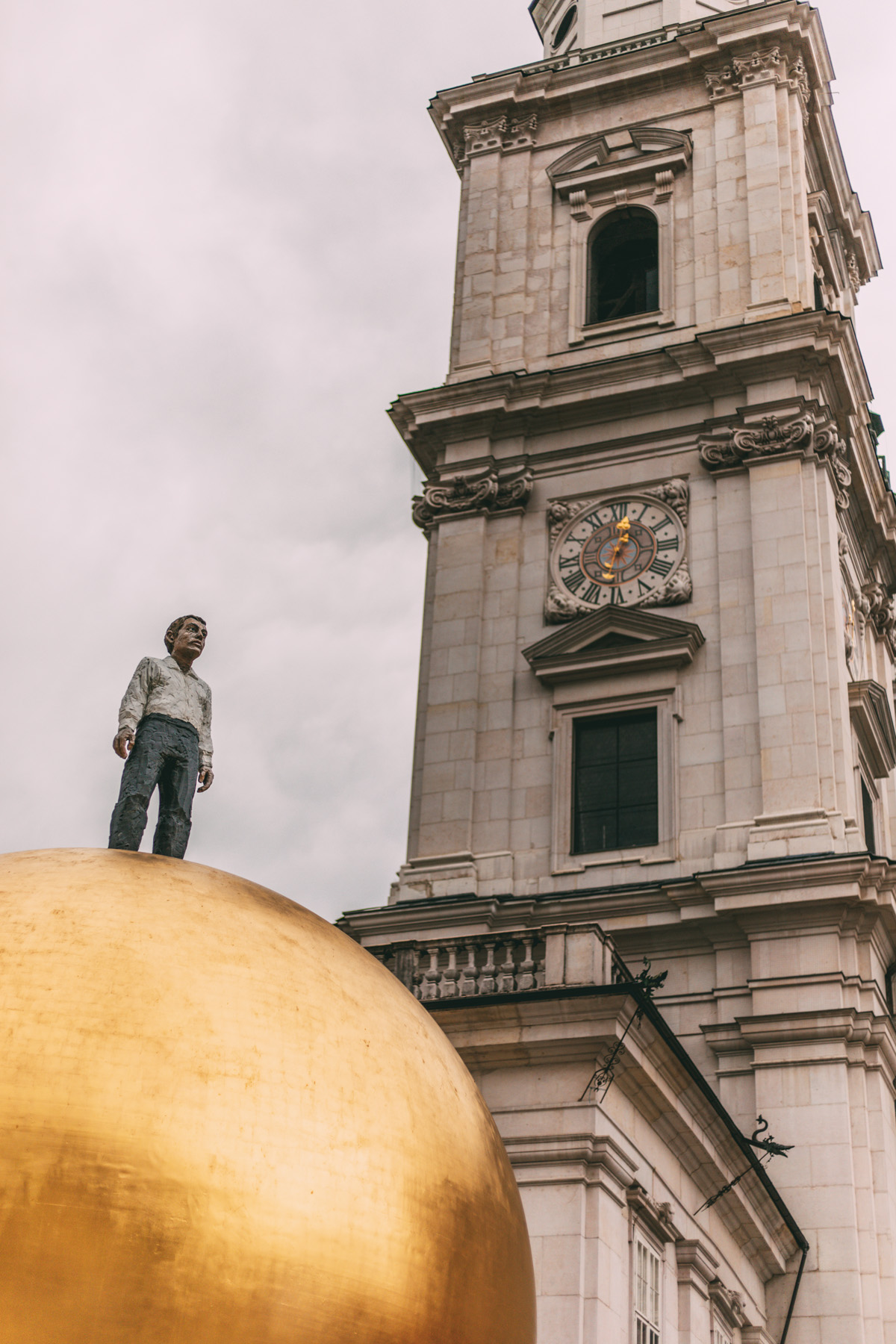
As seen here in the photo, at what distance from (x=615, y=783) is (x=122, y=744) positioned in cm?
1823

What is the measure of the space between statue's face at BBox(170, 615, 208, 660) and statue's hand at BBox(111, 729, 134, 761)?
0.74 metres

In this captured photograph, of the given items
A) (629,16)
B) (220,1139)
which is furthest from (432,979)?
(629,16)

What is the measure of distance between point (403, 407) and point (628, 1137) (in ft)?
67.8

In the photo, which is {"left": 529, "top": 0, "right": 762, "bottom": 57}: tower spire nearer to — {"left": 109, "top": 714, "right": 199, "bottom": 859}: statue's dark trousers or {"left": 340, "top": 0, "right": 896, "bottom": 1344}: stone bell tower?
{"left": 340, "top": 0, "right": 896, "bottom": 1344}: stone bell tower

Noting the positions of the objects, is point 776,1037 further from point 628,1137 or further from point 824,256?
point 824,256

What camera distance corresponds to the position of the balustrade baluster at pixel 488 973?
16.9 metres

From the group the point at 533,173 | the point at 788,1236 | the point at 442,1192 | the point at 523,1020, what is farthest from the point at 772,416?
the point at 442,1192

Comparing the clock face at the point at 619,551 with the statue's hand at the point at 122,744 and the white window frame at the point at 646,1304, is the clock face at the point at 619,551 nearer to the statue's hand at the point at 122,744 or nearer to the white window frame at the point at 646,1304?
the white window frame at the point at 646,1304

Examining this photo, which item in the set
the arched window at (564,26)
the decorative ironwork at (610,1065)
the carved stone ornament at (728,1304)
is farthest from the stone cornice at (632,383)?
the decorative ironwork at (610,1065)

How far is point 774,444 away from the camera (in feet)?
99.1

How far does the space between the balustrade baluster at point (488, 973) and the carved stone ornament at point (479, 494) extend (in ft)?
52.0

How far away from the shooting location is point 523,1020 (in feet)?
50.9

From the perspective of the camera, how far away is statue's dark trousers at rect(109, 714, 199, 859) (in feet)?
35.4

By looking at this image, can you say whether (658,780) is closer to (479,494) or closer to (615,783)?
(615,783)
